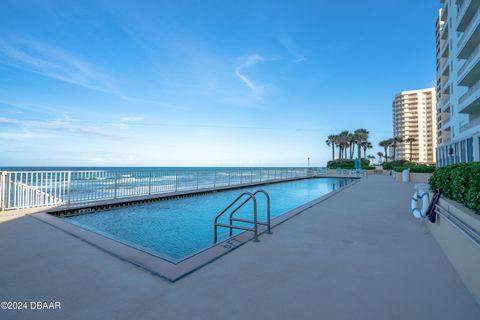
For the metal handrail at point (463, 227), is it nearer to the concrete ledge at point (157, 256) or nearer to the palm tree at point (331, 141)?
the concrete ledge at point (157, 256)

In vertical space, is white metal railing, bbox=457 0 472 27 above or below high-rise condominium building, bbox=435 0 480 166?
above

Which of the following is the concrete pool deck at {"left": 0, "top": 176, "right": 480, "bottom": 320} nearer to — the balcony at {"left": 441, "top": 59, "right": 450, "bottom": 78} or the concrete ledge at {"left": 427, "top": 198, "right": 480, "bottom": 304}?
the concrete ledge at {"left": 427, "top": 198, "right": 480, "bottom": 304}

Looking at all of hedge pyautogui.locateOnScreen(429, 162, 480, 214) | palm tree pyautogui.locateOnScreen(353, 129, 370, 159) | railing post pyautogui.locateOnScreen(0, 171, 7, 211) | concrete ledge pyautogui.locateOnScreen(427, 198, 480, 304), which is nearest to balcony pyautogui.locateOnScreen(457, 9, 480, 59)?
hedge pyautogui.locateOnScreen(429, 162, 480, 214)

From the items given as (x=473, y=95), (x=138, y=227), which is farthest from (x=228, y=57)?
(x=473, y=95)

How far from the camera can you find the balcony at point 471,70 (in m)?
14.7

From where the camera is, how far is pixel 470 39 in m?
15.7

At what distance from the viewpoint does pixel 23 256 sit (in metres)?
2.90

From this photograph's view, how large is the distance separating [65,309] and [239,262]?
174 centimetres

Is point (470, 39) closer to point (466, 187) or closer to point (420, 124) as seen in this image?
point (466, 187)

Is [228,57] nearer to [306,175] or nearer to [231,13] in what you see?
[231,13]

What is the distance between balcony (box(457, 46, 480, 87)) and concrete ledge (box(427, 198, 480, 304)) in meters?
18.6

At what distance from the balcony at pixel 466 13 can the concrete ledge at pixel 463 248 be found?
2197cm

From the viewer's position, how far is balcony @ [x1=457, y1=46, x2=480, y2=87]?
14730mm

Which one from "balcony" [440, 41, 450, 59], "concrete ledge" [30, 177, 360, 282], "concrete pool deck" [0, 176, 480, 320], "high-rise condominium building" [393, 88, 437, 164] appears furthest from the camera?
"high-rise condominium building" [393, 88, 437, 164]
